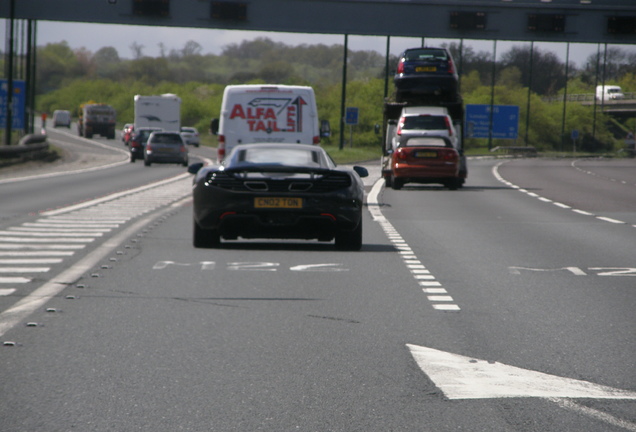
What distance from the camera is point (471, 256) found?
1337 centimetres

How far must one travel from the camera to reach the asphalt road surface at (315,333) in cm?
535

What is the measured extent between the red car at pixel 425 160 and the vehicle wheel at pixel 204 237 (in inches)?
705

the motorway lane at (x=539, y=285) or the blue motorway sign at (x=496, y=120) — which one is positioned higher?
the blue motorway sign at (x=496, y=120)

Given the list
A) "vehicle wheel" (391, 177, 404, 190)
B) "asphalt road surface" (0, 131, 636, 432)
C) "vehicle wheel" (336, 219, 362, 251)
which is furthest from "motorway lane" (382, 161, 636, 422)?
"vehicle wheel" (391, 177, 404, 190)

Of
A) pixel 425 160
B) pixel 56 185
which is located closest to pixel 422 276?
pixel 425 160

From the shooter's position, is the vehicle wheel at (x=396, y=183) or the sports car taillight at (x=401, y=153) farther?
the vehicle wheel at (x=396, y=183)

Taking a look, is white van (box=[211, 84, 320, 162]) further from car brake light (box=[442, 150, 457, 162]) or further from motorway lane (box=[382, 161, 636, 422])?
car brake light (box=[442, 150, 457, 162])

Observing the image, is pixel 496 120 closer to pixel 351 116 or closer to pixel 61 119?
pixel 351 116

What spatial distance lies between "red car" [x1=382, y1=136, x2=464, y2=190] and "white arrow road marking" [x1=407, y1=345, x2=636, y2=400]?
24.8 metres

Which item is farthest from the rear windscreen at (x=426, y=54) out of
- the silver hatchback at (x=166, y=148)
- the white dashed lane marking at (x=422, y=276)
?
the white dashed lane marking at (x=422, y=276)

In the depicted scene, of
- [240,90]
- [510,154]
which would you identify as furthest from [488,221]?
[510,154]

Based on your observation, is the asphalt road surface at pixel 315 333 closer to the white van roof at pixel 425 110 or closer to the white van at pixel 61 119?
the white van roof at pixel 425 110

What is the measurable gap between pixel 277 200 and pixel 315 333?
5.42 metres

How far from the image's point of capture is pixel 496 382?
6.02 metres
